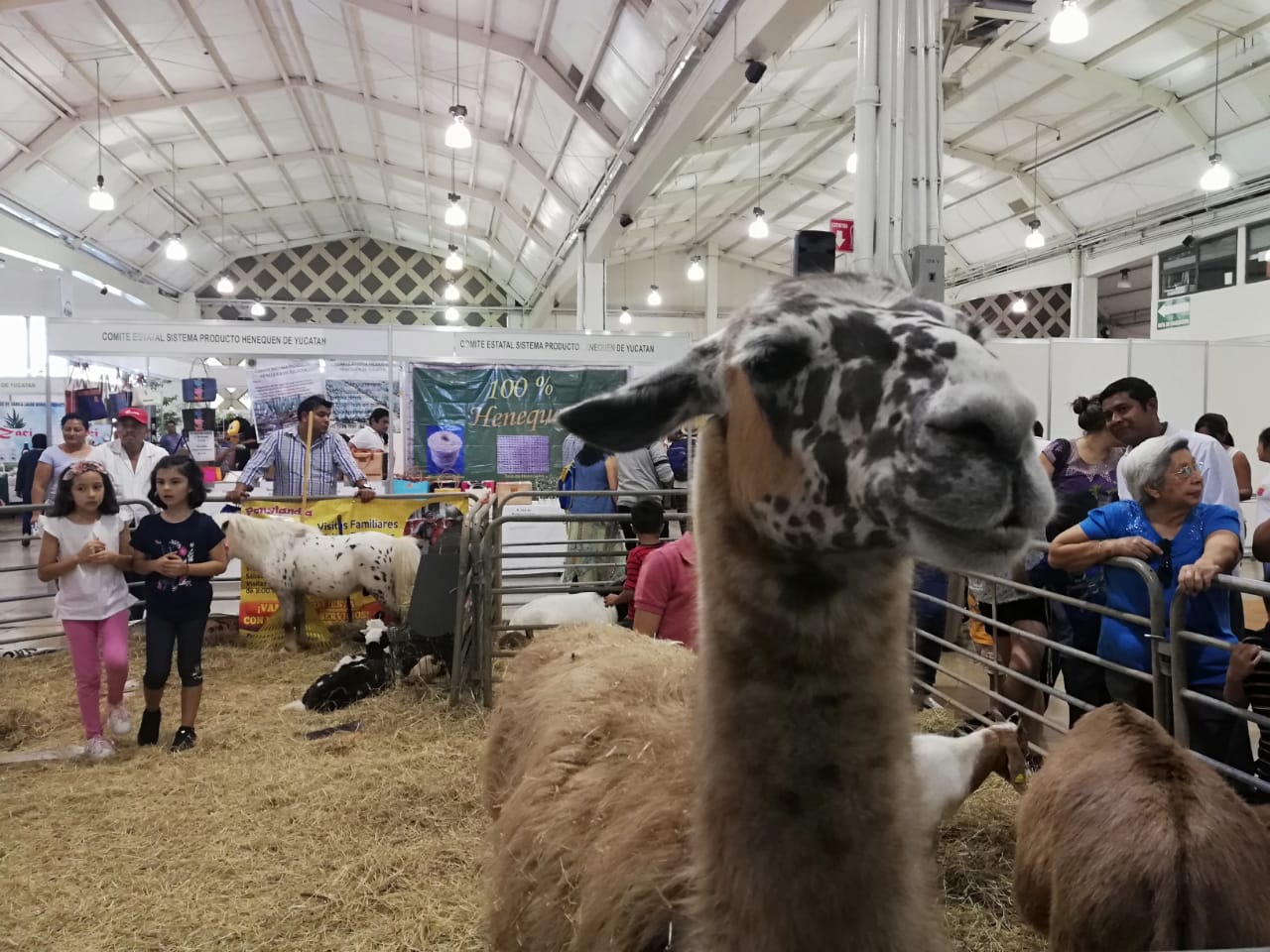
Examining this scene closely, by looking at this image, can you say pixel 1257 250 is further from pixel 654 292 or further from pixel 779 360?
pixel 779 360

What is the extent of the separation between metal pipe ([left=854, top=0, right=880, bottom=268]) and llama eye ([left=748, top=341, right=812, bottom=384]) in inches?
168

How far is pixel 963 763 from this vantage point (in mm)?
3227

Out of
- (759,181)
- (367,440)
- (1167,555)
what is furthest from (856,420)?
(759,181)

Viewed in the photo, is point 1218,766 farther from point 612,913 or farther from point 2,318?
point 2,318

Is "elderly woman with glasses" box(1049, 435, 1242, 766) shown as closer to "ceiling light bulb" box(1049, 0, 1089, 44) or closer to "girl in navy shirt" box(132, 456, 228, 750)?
"girl in navy shirt" box(132, 456, 228, 750)

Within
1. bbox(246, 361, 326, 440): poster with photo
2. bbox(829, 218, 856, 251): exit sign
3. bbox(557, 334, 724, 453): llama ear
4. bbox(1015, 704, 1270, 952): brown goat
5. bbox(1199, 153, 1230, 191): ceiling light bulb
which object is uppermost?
bbox(1199, 153, 1230, 191): ceiling light bulb

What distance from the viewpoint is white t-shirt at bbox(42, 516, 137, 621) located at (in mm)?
4660

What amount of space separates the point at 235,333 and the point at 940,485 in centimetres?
909

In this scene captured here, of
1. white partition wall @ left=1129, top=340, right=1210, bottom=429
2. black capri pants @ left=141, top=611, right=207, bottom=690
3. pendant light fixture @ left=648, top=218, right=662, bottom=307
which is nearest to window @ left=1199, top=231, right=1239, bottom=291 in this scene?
white partition wall @ left=1129, top=340, right=1210, bottom=429

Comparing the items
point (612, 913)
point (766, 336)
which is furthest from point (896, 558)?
→ point (612, 913)

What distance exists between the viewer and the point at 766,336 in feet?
4.89

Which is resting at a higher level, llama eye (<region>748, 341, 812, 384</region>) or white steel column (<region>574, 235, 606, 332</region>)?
white steel column (<region>574, 235, 606, 332</region>)

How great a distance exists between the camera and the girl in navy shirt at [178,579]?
4746 mm

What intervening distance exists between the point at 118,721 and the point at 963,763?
469 cm
